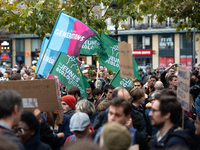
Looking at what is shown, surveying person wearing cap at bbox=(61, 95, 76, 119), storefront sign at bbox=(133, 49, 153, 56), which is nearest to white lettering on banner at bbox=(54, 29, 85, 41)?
person wearing cap at bbox=(61, 95, 76, 119)

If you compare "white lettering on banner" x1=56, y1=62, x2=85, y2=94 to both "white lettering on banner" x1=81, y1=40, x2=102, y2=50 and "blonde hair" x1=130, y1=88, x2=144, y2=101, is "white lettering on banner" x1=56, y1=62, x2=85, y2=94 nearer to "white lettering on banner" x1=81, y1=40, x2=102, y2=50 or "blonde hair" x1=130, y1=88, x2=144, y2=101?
"white lettering on banner" x1=81, y1=40, x2=102, y2=50

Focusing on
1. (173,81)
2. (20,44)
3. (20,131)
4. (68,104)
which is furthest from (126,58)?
(20,44)

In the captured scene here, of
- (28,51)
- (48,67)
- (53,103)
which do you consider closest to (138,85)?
(48,67)

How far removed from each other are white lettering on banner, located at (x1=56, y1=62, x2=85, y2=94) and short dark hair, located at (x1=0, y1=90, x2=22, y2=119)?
4097 millimetres

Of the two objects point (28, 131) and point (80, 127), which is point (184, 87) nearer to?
point (80, 127)

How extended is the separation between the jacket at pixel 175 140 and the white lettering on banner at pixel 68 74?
14.1ft

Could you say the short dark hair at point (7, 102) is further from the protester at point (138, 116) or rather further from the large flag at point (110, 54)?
the large flag at point (110, 54)

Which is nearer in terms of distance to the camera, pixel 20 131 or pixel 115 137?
pixel 115 137

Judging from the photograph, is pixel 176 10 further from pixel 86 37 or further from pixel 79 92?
pixel 79 92

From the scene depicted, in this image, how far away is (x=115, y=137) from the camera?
2193 mm

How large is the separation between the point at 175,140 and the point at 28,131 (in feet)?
5.35

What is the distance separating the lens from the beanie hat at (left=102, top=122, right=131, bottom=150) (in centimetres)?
218

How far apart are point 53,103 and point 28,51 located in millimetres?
46315

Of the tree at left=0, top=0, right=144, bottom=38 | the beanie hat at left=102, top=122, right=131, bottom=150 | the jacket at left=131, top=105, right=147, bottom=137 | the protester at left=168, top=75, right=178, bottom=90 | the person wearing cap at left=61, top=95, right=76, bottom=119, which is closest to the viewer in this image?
the beanie hat at left=102, top=122, right=131, bottom=150
